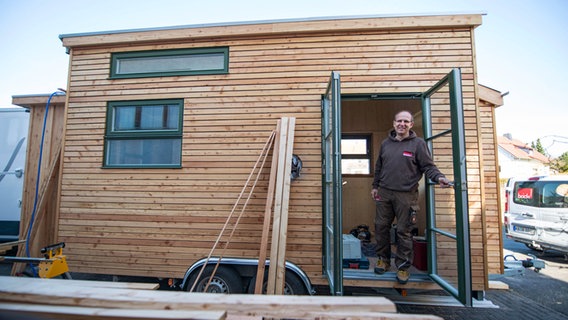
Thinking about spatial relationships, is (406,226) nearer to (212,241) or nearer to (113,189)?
(212,241)

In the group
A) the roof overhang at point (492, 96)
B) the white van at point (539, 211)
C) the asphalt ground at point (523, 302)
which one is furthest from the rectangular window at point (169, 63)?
the white van at point (539, 211)

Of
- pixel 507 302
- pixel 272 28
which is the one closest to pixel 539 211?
pixel 507 302

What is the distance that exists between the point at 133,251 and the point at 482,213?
4661 millimetres

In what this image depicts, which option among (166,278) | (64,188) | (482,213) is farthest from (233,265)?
(482,213)

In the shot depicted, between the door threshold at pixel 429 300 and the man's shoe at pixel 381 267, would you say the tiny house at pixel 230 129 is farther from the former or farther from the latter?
the door threshold at pixel 429 300

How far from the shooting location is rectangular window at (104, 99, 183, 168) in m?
3.63

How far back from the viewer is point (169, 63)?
3795mm

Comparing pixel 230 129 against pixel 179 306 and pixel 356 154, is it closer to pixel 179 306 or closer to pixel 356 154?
pixel 179 306

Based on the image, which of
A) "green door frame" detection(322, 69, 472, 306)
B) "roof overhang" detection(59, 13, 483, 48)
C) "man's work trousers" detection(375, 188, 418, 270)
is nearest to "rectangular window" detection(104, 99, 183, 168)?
"roof overhang" detection(59, 13, 483, 48)

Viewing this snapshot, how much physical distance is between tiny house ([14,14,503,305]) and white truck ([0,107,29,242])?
1.87 metres

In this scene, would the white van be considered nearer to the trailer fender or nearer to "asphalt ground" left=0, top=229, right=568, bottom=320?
"asphalt ground" left=0, top=229, right=568, bottom=320

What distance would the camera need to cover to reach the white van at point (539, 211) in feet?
18.3

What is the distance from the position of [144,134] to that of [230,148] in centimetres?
132

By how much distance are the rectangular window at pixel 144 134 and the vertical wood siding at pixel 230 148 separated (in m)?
0.11
